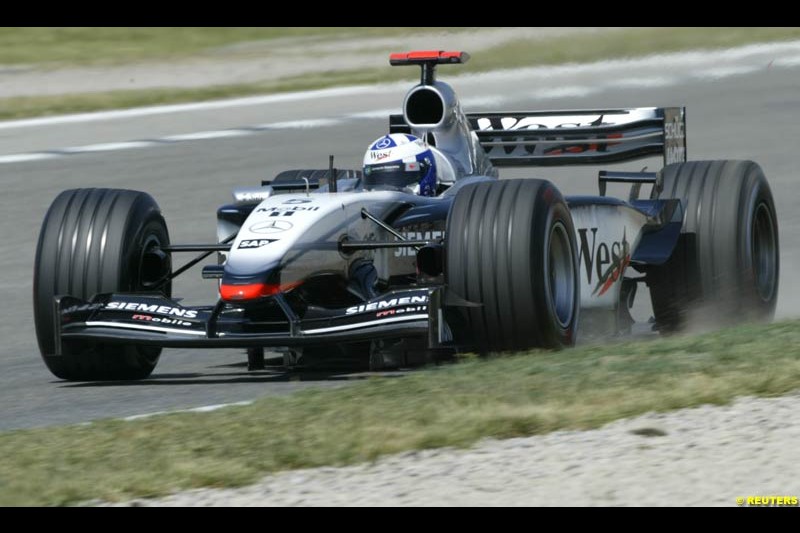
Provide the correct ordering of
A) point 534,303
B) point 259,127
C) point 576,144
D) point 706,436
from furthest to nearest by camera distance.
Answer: point 259,127
point 576,144
point 534,303
point 706,436

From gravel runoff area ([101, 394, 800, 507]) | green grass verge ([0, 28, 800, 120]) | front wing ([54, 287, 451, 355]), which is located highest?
green grass verge ([0, 28, 800, 120])

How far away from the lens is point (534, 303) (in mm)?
7664

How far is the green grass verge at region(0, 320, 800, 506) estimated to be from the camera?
546 cm

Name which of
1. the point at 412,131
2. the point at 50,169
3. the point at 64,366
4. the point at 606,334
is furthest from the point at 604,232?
the point at 50,169

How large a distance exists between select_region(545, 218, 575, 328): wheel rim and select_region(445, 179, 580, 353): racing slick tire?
229 mm

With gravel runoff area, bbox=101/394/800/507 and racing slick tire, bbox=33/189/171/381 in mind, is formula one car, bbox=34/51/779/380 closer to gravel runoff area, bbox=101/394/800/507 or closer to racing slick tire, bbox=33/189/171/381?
racing slick tire, bbox=33/189/171/381

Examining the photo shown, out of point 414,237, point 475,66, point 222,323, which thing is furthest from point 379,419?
point 475,66

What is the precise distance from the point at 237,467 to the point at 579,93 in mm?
16292

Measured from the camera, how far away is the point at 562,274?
27.5 feet

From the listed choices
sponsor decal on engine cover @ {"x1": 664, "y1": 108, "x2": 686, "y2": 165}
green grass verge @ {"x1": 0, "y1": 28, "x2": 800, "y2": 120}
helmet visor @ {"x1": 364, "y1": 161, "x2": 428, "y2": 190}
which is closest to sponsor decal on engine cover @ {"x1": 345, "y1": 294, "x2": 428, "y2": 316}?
helmet visor @ {"x1": 364, "y1": 161, "x2": 428, "y2": 190}

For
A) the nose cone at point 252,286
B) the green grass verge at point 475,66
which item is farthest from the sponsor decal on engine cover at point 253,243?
the green grass verge at point 475,66
